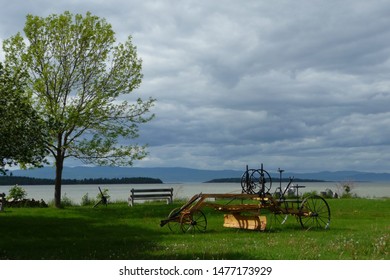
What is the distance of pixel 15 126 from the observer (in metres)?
25.9

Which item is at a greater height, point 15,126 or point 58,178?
point 15,126

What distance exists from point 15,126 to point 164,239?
34.7ft

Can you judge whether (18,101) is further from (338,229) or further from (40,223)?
(338,229)

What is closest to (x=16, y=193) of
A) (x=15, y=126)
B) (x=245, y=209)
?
(x=15, y=126)

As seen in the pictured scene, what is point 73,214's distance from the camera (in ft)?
109

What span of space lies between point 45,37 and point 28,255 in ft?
83.2

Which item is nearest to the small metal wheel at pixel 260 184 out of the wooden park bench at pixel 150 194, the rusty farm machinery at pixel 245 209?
the rusty farm machinery at pixel 245 209

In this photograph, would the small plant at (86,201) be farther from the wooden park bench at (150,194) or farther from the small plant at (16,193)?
the wooden park bench at (150,194)

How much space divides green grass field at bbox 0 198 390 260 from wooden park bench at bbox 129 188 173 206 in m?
5.56

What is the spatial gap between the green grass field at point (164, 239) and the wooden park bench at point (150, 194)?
556 centimetres

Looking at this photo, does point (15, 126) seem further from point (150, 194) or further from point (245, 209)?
point (150, 194)

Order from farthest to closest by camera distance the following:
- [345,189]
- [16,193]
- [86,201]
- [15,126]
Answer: [345,189], [86,201], [16,193], [15,126]

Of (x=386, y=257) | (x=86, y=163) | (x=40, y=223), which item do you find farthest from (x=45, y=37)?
(x=386, y=257)

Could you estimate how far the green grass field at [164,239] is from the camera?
15227 millimetres
